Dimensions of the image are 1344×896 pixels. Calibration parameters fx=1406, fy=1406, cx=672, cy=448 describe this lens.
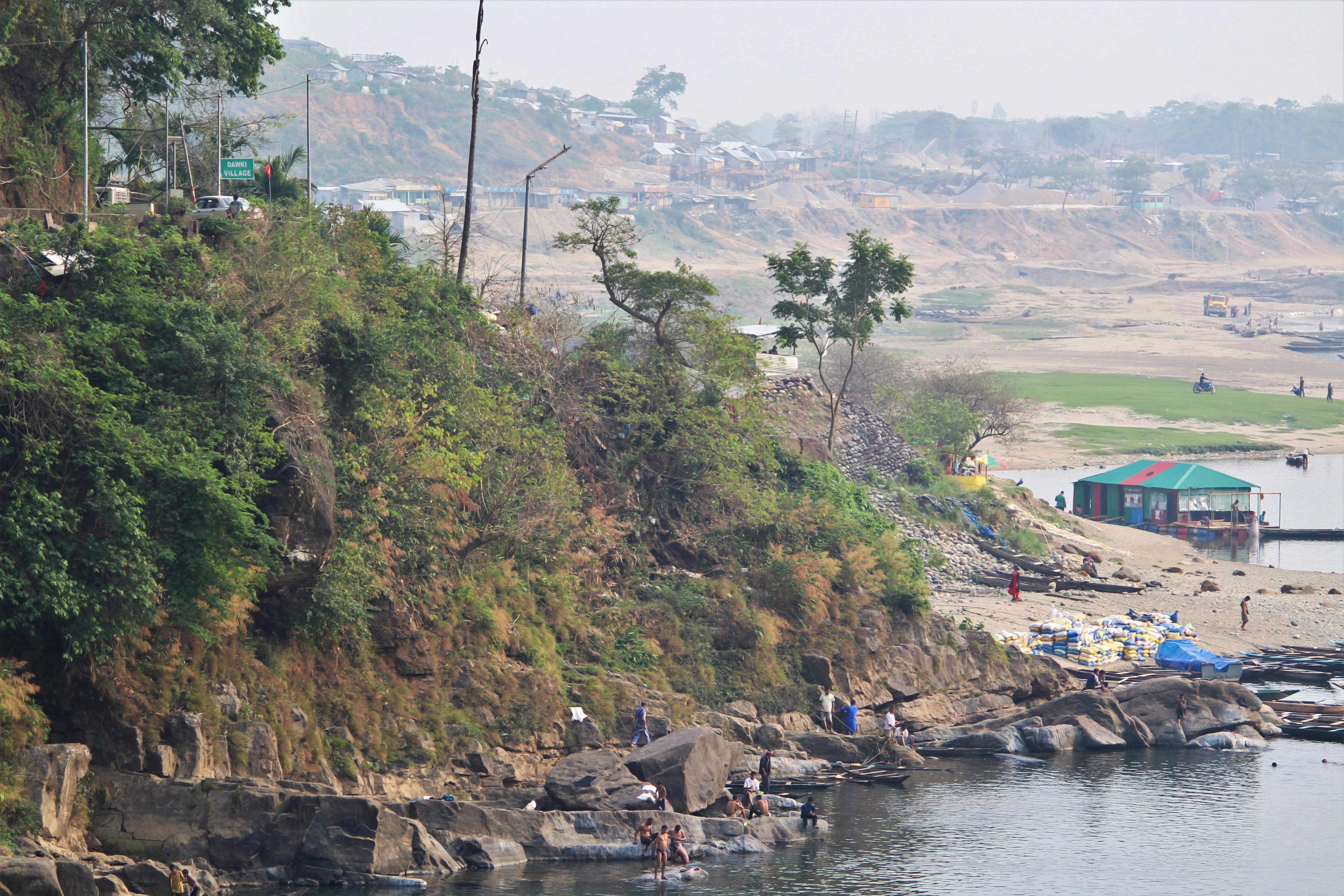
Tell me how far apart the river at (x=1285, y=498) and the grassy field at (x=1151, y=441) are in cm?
190

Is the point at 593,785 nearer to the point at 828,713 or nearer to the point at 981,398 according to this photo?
the point at 828,713

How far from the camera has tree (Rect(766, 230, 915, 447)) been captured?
55656 millimetres

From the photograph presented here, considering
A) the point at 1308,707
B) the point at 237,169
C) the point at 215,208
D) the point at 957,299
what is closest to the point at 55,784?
the point at 237,169

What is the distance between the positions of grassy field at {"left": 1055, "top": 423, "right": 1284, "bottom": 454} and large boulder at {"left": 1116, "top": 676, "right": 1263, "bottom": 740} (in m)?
54.6

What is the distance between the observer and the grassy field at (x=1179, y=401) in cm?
10681

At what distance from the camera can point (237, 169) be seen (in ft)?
114

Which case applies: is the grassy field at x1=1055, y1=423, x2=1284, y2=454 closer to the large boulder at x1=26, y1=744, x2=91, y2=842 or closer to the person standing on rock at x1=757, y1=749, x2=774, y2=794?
the person standing on rock at x1=757, y1=749, x2=774, y2=794

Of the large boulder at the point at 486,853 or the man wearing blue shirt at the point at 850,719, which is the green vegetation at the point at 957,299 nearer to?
the man wearing blue shirt at the point at 850,719

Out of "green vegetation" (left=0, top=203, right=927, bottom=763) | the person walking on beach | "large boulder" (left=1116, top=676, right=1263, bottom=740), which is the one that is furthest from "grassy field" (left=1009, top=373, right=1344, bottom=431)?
the person walking on beach

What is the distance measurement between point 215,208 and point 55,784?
1703 cm

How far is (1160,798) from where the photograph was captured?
3594cm

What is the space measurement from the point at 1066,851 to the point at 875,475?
31.8 metres

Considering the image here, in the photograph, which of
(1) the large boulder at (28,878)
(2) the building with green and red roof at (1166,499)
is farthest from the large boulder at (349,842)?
(2) the building with green and red roof at (1166,499)

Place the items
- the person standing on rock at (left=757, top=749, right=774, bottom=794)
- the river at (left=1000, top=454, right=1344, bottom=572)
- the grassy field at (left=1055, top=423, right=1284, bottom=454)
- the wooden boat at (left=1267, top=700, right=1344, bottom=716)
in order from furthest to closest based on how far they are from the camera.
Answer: the grassy field at (left=1055, top=423, right=1284, bottom=454), the river at (left=1000, top=454, right=1344, bottom=572), the wooden boat at (left=1267, top=700, right=1344, bottom=716), the person standing on rock at (left=757, top=749, right=774, bottom=794)
